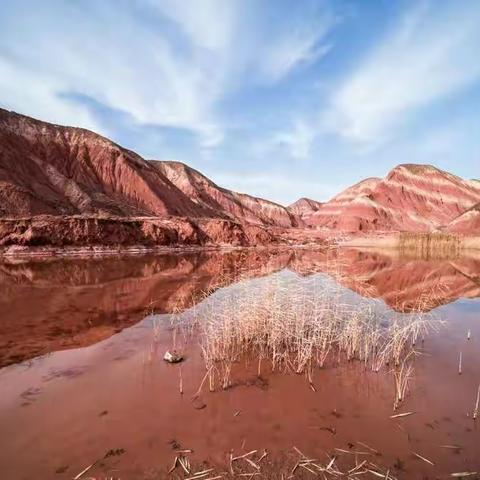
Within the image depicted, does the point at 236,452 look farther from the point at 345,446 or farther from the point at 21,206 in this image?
the point at 21,206

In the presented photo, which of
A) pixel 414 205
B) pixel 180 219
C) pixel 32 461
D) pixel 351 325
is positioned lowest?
pixel 32 461

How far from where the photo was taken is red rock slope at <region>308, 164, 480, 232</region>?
319 ft

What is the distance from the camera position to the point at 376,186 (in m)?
110

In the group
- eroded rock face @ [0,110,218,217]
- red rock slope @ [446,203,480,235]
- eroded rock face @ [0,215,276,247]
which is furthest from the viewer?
red rock slope @ [446,203,480,235]

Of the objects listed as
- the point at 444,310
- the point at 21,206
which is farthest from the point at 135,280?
the point at 21,206

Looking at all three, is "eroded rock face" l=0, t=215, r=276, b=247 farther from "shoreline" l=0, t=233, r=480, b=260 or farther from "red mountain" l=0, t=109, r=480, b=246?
"shoreline" l=0, t=233, r=480, b=260

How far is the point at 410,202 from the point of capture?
103312 millimetres

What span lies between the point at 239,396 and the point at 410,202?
357 feet

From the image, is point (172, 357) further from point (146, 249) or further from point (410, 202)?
point (410, 202)

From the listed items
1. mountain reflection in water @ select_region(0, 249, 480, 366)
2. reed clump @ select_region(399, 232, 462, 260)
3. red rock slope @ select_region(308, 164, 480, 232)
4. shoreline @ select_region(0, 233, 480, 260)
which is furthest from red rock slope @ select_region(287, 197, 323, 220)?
mountain reflection in water @ select_region(0, 249, 480, 366)

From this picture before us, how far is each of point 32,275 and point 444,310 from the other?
1716 centimetres

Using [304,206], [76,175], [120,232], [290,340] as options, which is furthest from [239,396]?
[304,206]

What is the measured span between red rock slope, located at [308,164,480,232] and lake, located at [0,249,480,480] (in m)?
88.5

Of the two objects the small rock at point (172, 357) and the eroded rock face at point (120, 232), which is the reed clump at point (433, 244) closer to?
the eroded rock face at point (120, 232)
